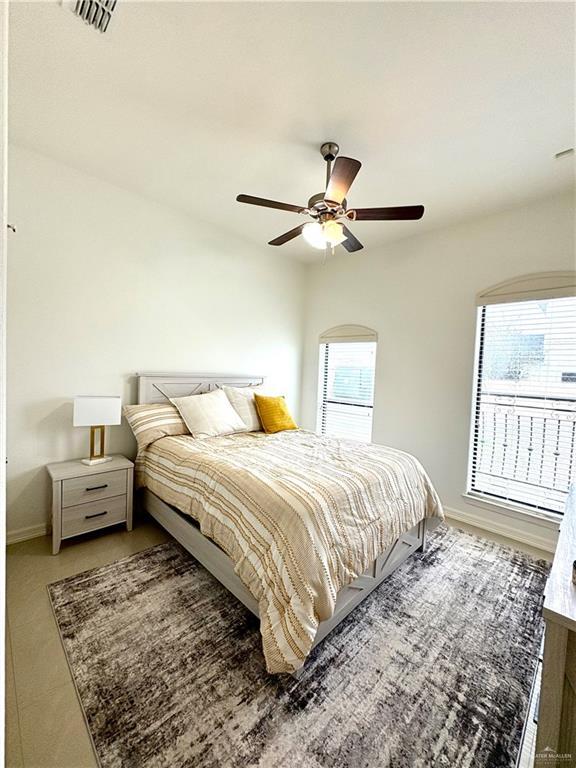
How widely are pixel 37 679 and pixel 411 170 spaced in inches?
147

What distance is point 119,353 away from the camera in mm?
2885

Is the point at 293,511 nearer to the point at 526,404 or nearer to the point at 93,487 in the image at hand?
the point at 93,487

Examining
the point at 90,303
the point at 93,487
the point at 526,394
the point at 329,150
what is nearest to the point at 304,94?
the point at 329,150

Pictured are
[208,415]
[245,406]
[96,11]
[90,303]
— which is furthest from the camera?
[245,406]

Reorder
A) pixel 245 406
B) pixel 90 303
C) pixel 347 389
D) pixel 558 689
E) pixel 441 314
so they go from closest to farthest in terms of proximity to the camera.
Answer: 1. pixel 558 689
2. pixel 90 303
3. pixel 441 314
4. pixel 245 406
5. pixel 347 389

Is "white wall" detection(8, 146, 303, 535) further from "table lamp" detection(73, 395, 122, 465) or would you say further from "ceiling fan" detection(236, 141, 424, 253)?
"ceiling fan" detection(236, 141, 424, 253)

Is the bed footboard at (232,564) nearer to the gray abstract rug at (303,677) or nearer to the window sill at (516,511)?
the gray abstract rug at (303,677)

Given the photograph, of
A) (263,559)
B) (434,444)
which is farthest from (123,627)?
(434,444)

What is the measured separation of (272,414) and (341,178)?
2183 millimetres

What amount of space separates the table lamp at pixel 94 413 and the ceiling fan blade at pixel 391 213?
2302 millimetres

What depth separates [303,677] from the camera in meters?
1.42

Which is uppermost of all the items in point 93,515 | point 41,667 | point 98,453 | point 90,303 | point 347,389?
point 90,303

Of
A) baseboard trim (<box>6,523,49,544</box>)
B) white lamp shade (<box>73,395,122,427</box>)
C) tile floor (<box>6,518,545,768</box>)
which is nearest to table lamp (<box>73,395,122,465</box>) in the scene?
white lamp shade (<box>73,395,122,427</box>)

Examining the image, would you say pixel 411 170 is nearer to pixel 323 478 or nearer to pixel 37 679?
pixel 323 478
